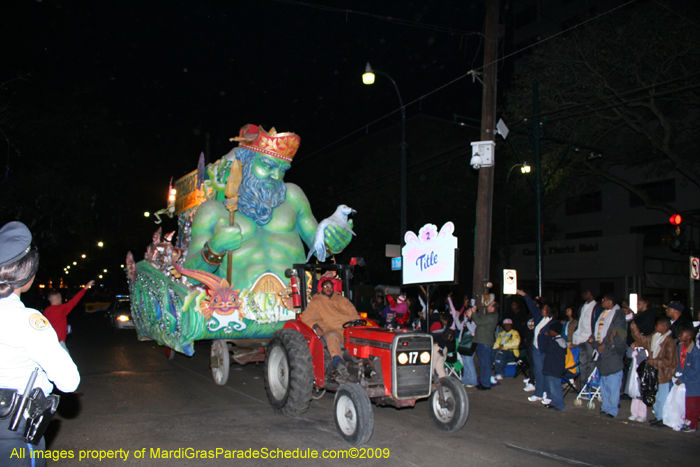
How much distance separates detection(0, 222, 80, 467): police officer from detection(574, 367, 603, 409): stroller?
316 inches

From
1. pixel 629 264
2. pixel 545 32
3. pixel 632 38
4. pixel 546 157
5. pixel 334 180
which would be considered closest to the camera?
pixel 632 38

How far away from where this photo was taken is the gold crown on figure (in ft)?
30.1

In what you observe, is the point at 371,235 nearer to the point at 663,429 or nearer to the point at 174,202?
the point at 174,202

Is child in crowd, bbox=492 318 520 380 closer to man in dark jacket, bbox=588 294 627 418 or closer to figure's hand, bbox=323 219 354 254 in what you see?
man in dark jacket, bbox=588 294 627 418

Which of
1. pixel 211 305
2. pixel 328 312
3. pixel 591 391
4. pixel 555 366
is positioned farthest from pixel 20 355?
pixel 591 391

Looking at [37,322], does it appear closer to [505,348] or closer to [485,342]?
[485,342]

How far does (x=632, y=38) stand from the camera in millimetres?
15242

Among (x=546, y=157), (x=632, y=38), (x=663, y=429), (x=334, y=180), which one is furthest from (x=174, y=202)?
(x=334, y=180)

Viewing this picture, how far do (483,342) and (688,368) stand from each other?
3.54 meters

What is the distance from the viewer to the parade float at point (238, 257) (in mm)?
8484

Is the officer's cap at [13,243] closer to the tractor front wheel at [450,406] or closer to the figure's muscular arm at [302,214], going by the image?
the tractor front wheel at [450,406]

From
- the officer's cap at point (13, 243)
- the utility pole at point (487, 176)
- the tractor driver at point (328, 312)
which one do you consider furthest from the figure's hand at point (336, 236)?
the officer's cap at point (13, 243)

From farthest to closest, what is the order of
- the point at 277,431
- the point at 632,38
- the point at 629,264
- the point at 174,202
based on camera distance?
the point at 629,264, the point at 632,38, the point at 174,202, the point at 277,431

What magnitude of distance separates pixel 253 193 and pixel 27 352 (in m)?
6.88
